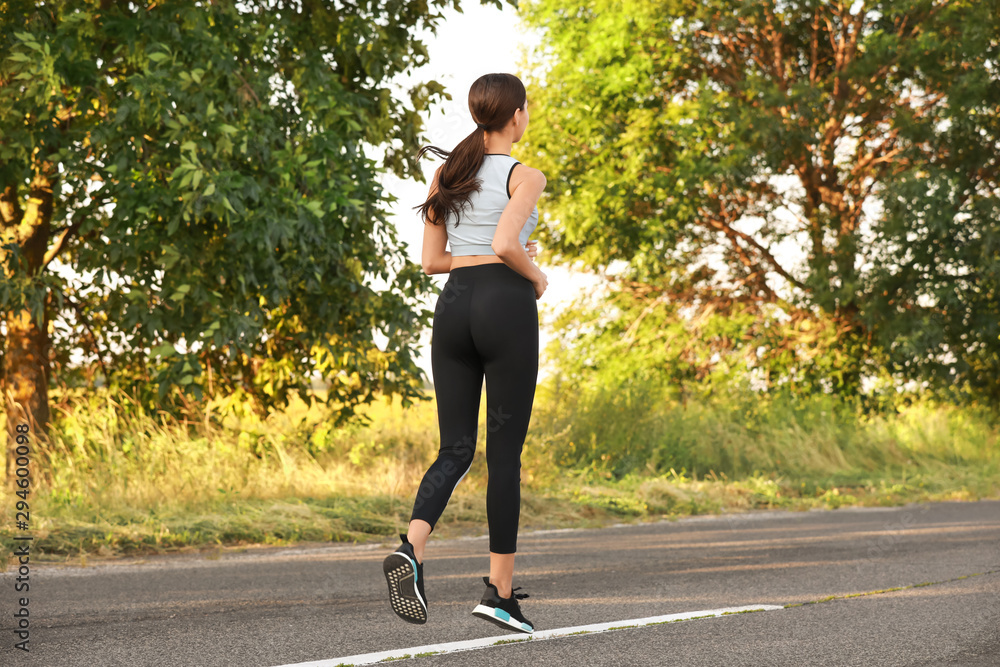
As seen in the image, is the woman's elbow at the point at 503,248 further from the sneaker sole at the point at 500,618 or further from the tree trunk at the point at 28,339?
the tree trunk at the point at 28,339

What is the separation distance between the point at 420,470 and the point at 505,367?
8.35 m

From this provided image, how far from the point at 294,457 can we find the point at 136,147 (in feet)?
13.5

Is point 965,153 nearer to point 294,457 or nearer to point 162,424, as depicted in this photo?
point 294,457

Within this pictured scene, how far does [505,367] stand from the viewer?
352 centimetres

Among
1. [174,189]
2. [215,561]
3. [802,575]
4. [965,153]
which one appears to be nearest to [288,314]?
[174,189]

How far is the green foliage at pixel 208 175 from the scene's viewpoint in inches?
375

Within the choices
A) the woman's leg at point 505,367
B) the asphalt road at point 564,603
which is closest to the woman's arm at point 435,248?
the woman's leg at point 505,367

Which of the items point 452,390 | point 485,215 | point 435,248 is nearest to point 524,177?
point 485,215

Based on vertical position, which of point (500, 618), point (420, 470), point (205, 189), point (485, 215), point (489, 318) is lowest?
point (500, 618)

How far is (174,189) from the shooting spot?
940 cm

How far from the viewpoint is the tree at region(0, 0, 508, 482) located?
9562 mm

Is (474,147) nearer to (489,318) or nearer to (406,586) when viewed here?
(489,318)

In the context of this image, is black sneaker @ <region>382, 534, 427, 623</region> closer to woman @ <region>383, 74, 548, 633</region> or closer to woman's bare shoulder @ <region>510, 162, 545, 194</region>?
woman @ <region>383, 74, 548, 633</region>

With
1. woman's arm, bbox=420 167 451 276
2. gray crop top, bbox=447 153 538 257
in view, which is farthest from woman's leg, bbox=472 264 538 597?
woman's arm, bbox=420 167 451 276
